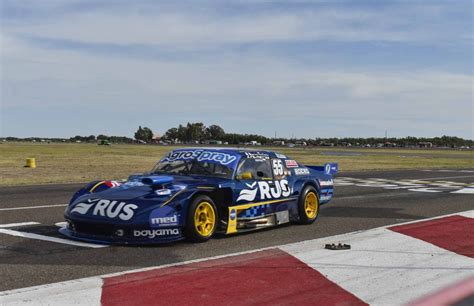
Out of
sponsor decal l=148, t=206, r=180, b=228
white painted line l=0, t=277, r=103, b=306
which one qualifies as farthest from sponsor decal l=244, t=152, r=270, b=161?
white painted line l=0, t=277, r=103, b=306

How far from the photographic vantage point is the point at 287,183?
30.9 ft

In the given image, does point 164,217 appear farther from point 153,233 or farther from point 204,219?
point 204,219

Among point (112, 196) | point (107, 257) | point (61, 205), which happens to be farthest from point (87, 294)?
point (61, 205)

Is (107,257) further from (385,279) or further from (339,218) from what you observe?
(339,218)

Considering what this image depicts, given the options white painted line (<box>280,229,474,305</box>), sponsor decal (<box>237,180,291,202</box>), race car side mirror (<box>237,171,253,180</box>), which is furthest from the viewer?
race car side mirror (<box>237,171,253,180</box>)

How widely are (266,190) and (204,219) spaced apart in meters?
1.47

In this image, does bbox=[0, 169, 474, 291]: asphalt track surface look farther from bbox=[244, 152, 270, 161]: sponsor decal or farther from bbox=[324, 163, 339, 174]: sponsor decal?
bbox=[244, 152, 270, 161]: sponsor decal

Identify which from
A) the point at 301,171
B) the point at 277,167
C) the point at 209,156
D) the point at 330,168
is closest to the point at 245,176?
the point at 209,156

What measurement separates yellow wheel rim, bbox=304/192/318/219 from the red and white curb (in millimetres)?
2036

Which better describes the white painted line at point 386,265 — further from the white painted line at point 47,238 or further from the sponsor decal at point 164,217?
the white painted line at point 47,238

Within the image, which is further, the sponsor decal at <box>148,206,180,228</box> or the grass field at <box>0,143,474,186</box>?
the grass field at <box>0,143,474,186</box>

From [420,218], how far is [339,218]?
1547mm

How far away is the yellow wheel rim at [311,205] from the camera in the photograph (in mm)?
9766

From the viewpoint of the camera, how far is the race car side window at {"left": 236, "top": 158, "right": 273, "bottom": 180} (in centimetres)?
868
